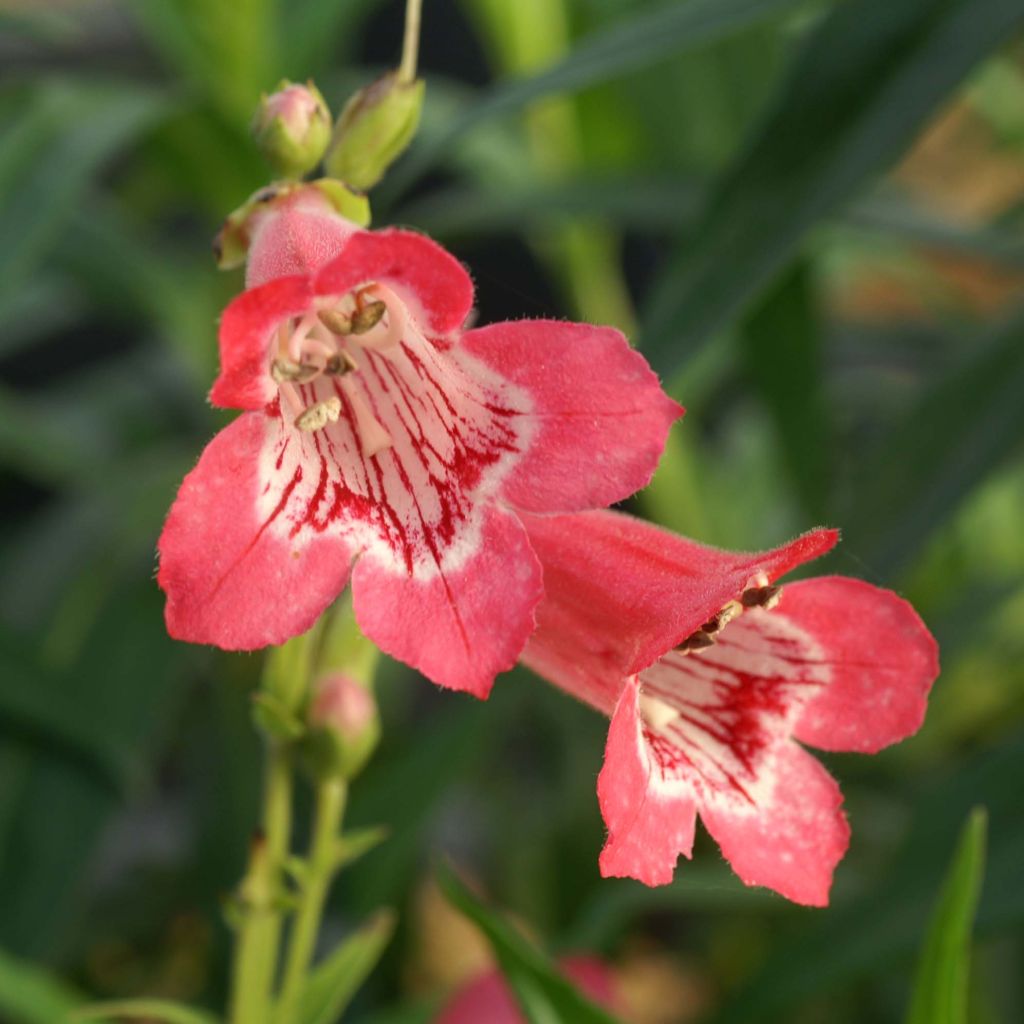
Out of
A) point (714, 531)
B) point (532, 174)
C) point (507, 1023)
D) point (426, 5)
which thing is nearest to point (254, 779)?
point (507, 1023)

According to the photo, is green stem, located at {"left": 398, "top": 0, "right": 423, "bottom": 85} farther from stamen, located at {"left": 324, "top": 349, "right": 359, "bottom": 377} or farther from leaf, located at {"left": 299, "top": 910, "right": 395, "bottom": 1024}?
leaf, located at {"left": 299, "top": 910, "right": 395, "bottom": 1024}

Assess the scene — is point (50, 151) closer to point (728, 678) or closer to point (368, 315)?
point (368, 315)

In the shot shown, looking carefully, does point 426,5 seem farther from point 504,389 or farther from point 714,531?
point 504,389

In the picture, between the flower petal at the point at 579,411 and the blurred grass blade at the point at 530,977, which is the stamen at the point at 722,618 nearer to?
the flower petal at the point at 579,411

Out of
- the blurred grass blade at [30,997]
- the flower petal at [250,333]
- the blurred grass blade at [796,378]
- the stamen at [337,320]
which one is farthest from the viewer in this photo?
the blurred grass blade at [796,378]

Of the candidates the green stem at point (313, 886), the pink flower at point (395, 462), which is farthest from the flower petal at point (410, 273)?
the green stem at point (313, 886)
